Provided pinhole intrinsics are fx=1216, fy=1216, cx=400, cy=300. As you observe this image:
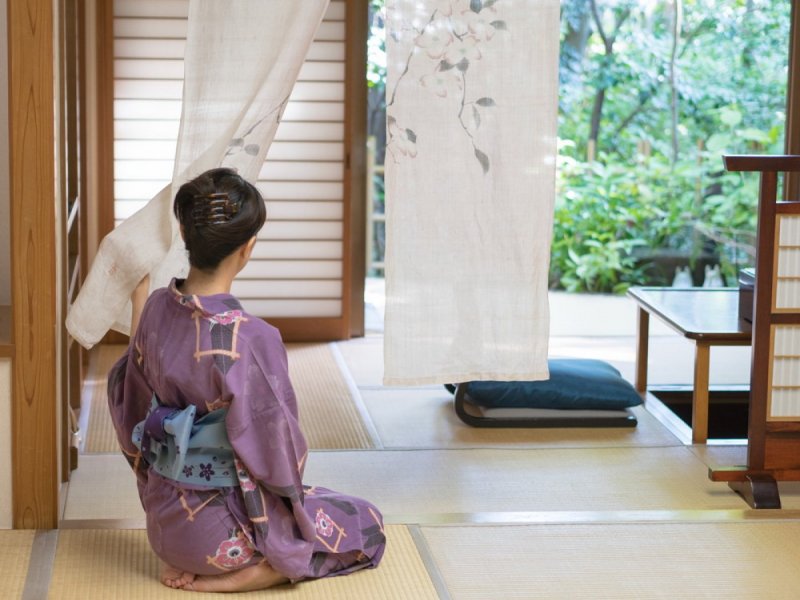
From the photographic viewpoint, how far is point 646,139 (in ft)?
26.7

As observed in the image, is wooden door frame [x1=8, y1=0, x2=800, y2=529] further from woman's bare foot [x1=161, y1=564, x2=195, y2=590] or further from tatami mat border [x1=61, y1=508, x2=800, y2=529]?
woman's bare foot [x1=161, y1=564, x2=195, y2=590]

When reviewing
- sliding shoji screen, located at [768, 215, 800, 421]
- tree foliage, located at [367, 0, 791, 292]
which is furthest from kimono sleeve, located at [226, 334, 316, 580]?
tree foliage, located at [367, 0, 791, 292]

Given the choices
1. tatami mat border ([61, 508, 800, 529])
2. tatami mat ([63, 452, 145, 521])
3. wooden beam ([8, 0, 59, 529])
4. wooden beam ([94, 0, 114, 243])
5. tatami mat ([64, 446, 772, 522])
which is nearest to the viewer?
wooden beam ([8, 0, 59, 529])

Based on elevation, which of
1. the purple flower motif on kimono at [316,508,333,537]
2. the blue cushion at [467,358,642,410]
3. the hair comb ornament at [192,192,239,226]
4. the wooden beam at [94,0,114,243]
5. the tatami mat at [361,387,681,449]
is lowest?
the tatami mat at [361,387,681,449]

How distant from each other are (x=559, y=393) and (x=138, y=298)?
72.2 inches

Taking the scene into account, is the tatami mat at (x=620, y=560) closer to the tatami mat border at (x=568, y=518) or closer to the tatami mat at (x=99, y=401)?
the tatami mat border at (x=568, y=518)

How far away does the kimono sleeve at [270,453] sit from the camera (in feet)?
9.20

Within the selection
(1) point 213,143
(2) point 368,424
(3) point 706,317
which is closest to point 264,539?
(1) point 213,143

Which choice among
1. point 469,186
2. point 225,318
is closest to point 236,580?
point 225,318

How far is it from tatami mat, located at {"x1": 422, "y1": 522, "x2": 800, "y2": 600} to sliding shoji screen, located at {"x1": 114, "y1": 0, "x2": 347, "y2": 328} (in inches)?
110

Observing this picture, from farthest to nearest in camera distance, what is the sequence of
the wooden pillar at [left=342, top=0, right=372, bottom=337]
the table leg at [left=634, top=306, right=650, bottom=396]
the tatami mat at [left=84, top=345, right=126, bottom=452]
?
1. the wooden pillar at [left=342, top=0, right=372, bottom=337]
2. the table leg at [left=634, top=306, right=650, bottom=396]
3. the tatami mat at [left=84, top=345, right=126, bottom=452]

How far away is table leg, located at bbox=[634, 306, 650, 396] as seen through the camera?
504 centimetres

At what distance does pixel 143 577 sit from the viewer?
298 centimetres

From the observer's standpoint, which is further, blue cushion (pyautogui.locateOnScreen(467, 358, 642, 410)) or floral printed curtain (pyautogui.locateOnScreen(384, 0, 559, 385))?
blue cushion (pyautogui.locateOnScreen(467, 358, 642, 410))
